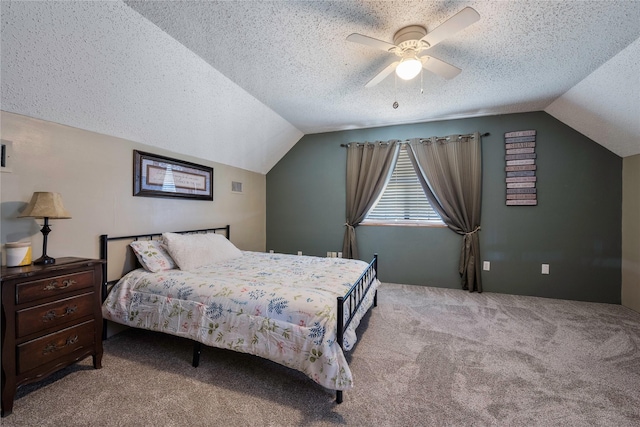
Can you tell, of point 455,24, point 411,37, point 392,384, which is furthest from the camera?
point 411,37

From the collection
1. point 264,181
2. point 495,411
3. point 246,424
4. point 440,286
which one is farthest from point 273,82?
point 440,286

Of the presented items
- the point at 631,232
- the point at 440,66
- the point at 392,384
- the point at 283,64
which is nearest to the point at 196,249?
the point at 283,64

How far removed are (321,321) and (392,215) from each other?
9.86 feet

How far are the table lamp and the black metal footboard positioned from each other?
6.83 ft

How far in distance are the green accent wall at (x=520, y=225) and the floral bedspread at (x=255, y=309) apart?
183 cm

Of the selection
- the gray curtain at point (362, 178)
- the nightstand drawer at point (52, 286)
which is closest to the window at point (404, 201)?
the gray curtain at point (362, 178)

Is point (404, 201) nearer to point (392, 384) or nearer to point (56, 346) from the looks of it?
point (392, 384)

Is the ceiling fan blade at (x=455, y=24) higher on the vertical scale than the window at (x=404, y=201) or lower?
higher

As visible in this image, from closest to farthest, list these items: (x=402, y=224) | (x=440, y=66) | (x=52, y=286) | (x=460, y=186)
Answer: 1. (x=52, y=286)
2. (x=440, y=66)
3. (x=460, y=186)
4. (x=402, y=224)

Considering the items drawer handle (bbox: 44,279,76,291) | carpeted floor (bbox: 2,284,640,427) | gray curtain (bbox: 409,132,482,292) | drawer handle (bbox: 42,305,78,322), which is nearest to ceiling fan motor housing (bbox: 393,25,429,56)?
A: gray curtain (bbox: 409,132,482,292)

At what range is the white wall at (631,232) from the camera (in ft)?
10.4

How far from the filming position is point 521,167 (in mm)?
3717

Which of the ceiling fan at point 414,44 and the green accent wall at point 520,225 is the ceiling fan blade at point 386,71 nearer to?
the ceiling fan at point 414,44

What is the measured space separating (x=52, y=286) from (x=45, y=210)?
0.53 metres
